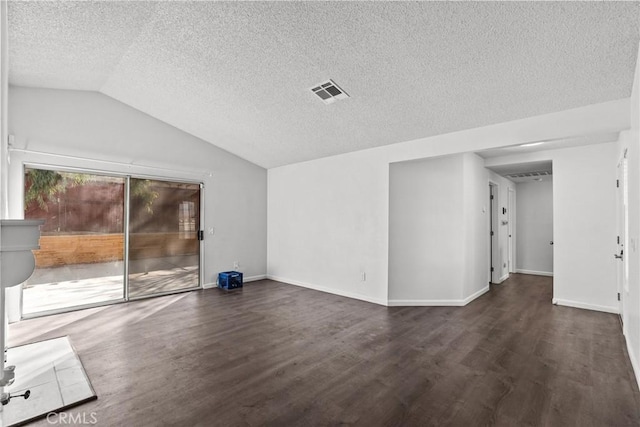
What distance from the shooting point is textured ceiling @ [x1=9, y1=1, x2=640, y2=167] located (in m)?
2.40

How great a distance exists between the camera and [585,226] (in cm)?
457

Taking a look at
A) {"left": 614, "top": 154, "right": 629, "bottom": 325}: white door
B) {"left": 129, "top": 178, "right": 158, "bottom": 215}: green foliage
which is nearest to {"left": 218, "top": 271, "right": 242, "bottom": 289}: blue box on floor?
{"left": 129, "top": 178, "right": 158, "bottom": 215}: green foliage

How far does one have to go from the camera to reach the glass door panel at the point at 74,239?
4.25m

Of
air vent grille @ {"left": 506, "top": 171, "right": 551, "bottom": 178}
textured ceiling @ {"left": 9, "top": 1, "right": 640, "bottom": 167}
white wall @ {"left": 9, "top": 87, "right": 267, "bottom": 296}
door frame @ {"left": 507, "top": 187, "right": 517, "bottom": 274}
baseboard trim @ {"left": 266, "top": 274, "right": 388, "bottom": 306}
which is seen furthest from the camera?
door frame @ {"left": 507, "top": 187, "right": 517, "bottom": 274}

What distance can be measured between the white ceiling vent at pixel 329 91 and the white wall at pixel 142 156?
9.96 feet

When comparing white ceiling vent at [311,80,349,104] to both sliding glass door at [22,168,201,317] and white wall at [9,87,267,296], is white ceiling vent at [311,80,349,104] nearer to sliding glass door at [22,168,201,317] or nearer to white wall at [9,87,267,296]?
white wall at [9,87,267,296]

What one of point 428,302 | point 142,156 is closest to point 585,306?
point 428,302

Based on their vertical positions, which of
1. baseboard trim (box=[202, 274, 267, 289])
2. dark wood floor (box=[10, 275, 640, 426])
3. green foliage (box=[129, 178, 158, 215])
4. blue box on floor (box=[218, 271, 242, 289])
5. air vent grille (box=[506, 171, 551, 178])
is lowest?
dark wood floor (box=[10, 275, 640, 426])

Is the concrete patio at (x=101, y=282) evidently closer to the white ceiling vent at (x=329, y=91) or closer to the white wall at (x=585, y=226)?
the white ceiling vent at (x=329, y=91)

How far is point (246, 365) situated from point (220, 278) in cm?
328

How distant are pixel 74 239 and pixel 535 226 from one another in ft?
30.5

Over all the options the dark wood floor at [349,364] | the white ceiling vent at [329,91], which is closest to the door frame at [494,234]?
the dark wood floor at [349,364]

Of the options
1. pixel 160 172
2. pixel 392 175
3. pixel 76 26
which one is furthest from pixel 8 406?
pixel 392 175

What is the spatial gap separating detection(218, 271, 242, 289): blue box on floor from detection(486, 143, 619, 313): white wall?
210 inches
